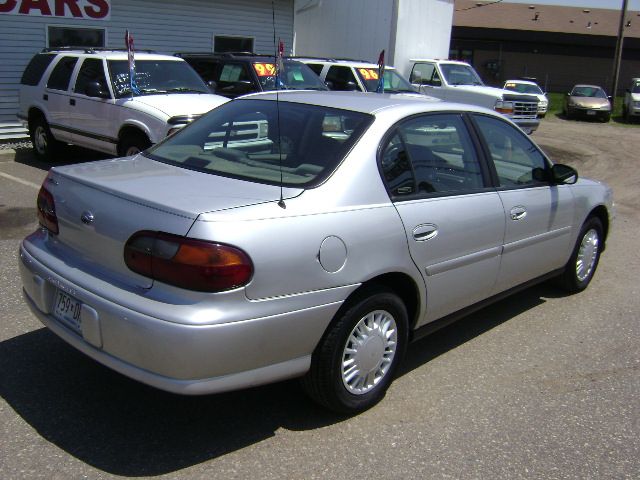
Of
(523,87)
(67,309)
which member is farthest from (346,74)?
(523,87)

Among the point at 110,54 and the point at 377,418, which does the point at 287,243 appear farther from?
the point at 110,54

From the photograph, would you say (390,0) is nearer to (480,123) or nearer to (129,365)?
(480,123)

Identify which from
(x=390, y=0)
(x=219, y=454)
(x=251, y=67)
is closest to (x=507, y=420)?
(x=219, y=454)

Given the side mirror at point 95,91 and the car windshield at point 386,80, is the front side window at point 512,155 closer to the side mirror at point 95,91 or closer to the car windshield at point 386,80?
the side mirror at point 95,91

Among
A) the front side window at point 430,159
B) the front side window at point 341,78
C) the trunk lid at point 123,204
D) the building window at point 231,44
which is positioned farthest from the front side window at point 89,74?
the front side window at point 430,159

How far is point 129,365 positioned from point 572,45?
152ft

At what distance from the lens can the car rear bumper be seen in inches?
110

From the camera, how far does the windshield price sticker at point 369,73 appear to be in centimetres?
1424

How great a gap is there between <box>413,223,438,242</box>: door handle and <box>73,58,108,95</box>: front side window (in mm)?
7166

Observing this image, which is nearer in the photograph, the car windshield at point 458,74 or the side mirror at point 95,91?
the side mirror at point 95,91

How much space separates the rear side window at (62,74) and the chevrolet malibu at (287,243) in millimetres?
6603

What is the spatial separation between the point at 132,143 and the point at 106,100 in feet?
2.64

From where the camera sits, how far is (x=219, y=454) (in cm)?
A: 313

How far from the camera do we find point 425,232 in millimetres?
3643
